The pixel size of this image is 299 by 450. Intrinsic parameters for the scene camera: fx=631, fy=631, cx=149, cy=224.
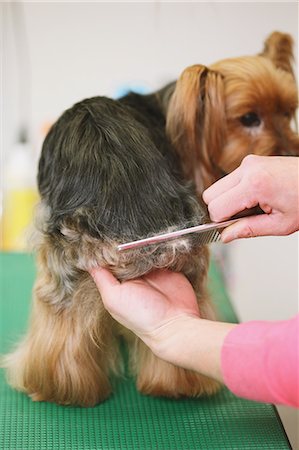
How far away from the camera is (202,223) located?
106 centimetres

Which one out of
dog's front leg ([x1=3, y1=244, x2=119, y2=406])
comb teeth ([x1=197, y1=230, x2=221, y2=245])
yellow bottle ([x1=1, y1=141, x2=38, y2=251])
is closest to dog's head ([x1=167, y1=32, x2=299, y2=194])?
comb teeth ([x1=197, y1=230, x2=221, y2=245])

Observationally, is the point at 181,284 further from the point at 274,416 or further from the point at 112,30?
the point at 112,30

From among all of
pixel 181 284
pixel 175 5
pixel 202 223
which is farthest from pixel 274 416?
pixel 175 5

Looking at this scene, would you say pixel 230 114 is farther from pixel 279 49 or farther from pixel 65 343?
pixel 65 343

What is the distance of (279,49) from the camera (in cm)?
135

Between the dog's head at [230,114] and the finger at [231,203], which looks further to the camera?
the dog's head at [230,114]

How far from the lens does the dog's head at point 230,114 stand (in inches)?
51.7

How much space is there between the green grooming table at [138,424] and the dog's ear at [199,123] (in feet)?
1.49

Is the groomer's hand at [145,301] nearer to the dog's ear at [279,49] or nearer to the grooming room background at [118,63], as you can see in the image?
the grooming room background at [118,63]

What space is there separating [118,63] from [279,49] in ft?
2.03

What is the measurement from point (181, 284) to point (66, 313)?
229 millimetres

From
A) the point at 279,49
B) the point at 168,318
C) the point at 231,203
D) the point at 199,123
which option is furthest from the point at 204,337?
the point at 279,49

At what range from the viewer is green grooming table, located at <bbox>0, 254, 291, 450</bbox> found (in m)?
1.12

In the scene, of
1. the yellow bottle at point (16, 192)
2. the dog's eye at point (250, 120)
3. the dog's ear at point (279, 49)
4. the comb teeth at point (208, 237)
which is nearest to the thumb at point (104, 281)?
the comb teeth at point (208, 237)
